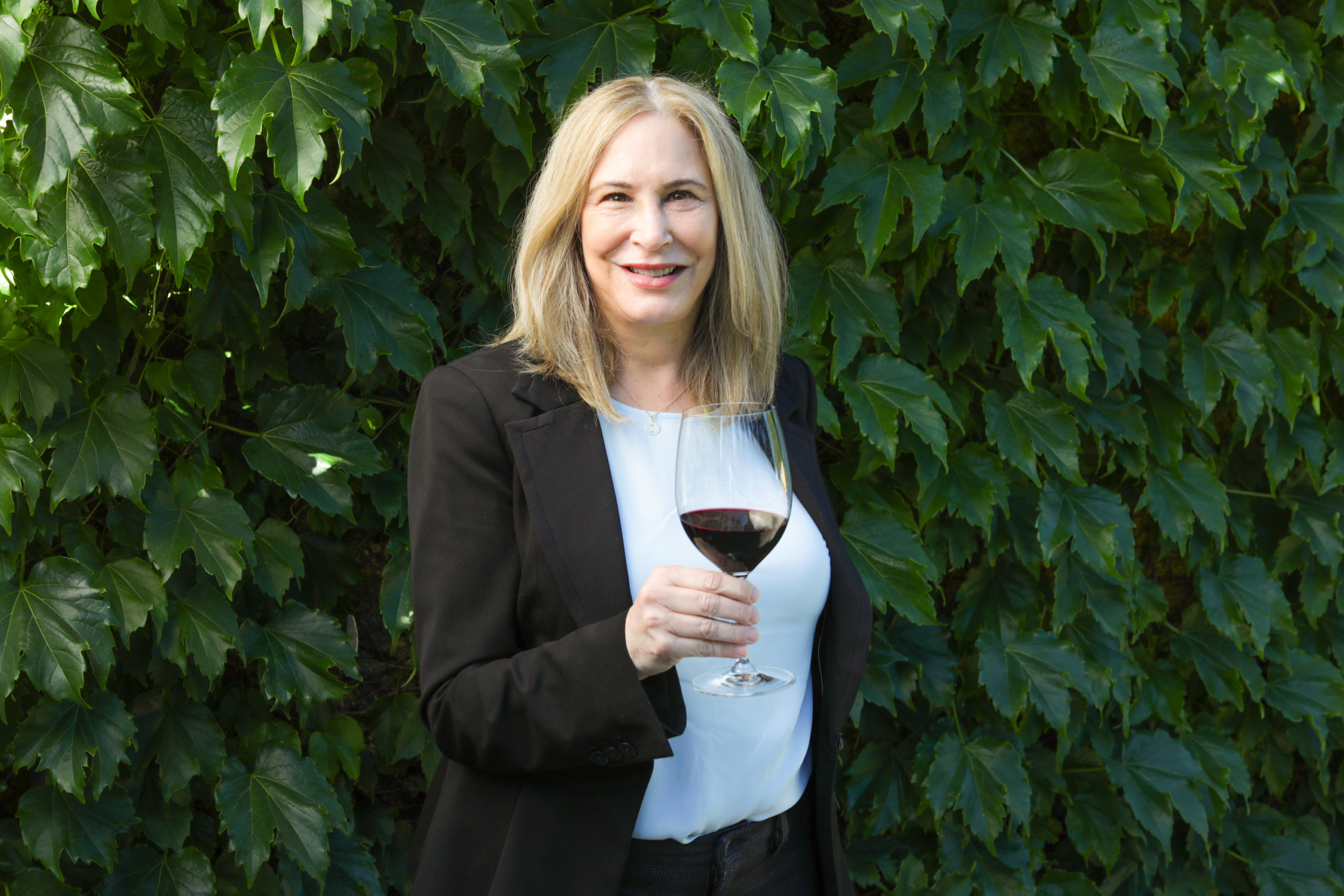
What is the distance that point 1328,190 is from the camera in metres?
2.54

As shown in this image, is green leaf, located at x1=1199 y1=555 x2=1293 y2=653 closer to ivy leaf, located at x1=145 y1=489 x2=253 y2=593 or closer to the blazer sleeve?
the blazer sleeve

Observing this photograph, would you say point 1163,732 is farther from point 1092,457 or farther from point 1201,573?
point 1092,457

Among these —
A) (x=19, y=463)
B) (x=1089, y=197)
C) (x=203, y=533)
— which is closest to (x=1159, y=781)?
(x=1089, y=197)

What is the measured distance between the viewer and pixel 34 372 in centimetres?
152

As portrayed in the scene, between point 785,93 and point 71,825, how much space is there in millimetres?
1555

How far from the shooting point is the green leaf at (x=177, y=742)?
165 cm

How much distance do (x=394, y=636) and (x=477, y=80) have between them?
0.88m

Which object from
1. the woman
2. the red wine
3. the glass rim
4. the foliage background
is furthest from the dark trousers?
the foliage background

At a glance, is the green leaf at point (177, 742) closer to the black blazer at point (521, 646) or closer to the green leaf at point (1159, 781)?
the black blazer at point (521, 646)

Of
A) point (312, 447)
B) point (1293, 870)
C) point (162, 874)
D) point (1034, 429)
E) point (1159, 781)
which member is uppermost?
point (312, 447)

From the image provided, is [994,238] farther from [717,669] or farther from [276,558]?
[276,558]

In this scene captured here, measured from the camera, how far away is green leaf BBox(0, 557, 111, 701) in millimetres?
1461

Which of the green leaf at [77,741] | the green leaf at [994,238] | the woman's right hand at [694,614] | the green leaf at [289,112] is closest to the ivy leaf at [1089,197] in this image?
the green leaf at [994,238]

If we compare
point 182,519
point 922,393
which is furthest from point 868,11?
point 182,519
